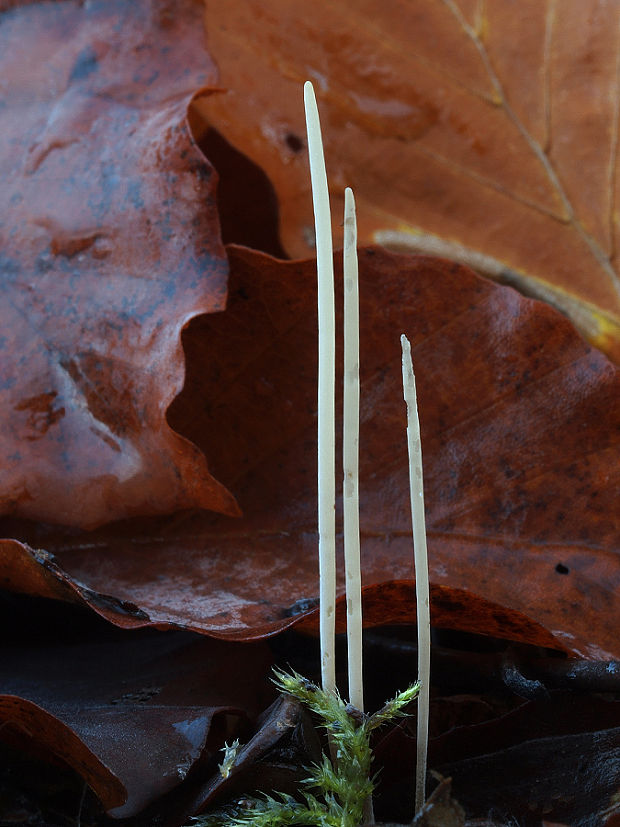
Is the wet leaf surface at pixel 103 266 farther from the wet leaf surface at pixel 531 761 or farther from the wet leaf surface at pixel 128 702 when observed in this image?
the wet leaf surface at pixel 531 761

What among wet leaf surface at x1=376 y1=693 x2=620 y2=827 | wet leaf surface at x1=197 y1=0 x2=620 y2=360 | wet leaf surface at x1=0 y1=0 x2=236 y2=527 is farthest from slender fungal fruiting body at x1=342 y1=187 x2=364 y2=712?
wet leaf surface at x1=197 y1=0 x2=620 y2=360

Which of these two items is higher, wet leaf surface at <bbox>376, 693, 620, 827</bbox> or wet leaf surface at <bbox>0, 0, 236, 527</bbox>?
wet leaf surface at <bbox>0, 0, 236, 527</bbox>

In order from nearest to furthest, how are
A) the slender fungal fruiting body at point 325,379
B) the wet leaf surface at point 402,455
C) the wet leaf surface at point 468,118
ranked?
1. the slender fungal fruiting body at point 325,379
2. the wet leaf surface at point 402,455
3. the wet leaf surface at point 468,118

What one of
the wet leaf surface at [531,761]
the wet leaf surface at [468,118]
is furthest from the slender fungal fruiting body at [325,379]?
the wet leaf surface at [468,118]

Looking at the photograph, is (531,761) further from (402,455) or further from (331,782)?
(402,455)

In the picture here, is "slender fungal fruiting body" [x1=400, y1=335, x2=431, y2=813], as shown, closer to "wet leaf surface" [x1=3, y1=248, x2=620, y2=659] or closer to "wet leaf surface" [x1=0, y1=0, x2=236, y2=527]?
"wet leaf surface" [x1=3, y1=248, x2=620, y2=659]

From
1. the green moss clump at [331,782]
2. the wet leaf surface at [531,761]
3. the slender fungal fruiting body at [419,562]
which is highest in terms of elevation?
the slender fungal fruiting body at [419,562]
